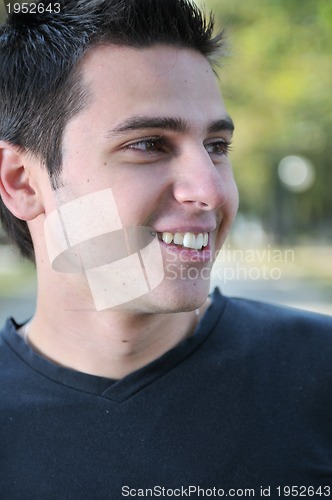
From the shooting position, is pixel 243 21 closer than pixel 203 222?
No

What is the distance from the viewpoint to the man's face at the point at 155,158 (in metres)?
2.19

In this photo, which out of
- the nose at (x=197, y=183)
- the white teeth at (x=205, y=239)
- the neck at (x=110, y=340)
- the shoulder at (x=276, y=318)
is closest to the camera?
the nose at (x=197, y=183)

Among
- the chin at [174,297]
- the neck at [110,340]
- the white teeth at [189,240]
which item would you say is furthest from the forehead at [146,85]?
the neck at [110,340]

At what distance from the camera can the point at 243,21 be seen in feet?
37.4

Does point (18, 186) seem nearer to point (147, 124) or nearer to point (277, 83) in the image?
point (147, 124)

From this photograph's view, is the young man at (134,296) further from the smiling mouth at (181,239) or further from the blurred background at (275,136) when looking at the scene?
the blurred background at (275,136)

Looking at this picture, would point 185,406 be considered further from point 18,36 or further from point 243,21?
point 243,21

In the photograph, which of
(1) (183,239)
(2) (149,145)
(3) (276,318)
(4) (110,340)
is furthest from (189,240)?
(3) (276,318)

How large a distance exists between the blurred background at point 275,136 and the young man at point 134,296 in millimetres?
537

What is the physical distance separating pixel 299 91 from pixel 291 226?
16.3m

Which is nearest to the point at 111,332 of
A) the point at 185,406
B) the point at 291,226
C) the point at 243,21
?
the point at 185,406

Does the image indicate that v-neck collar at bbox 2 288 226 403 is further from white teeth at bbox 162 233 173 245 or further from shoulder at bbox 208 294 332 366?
white teeth at bbox 162 233 173 245

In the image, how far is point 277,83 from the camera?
1364 centimetres

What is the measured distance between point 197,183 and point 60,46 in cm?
68
